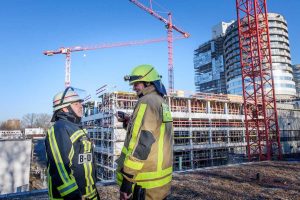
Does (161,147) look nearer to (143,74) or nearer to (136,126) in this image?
(136,126)

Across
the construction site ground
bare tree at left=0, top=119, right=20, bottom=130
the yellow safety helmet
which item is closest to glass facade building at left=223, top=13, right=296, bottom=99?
the construction site ground

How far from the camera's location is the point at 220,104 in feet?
124

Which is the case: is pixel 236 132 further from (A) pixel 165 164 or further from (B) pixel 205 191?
(A) pixel 165 164

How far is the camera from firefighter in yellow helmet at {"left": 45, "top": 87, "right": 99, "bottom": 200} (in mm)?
2584

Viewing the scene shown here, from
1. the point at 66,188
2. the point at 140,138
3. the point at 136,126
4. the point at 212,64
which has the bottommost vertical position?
the point at 66,188

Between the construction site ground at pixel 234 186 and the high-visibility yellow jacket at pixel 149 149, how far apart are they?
3.89 m

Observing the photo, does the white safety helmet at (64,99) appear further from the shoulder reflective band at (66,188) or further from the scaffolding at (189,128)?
the scaffolding at (189,128)

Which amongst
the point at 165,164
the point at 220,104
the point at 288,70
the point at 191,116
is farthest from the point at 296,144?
the point at 165,164

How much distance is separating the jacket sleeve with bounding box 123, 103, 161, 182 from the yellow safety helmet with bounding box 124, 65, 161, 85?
38 centimetres

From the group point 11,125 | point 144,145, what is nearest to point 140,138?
point 144,145

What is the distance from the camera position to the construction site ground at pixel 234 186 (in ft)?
21.3

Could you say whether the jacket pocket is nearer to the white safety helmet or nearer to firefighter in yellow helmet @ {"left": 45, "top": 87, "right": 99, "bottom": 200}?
firefighter in yellow helmet @ {"left": 45, "top": 87, "right": 99, "bottom": 200}

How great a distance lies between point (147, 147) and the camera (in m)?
2.46

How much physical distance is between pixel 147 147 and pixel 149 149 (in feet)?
0.11
